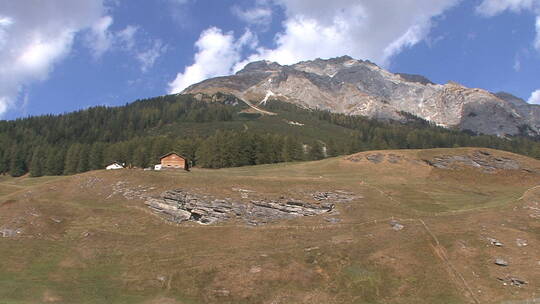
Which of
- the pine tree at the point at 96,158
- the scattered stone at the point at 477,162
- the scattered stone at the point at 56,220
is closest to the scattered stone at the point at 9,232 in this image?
the scattered stone at the point at 56,220

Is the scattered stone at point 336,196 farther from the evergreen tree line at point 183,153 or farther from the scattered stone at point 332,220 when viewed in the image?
the evergreen tree line at point 183,153

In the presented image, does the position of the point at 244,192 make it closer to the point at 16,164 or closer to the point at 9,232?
the point at 9,232

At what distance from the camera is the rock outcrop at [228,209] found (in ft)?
207

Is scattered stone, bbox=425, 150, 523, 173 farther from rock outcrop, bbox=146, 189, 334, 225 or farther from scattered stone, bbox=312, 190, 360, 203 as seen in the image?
rock outcrop, bbox=146, 189, 334, 225

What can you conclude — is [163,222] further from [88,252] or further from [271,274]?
[271,274]

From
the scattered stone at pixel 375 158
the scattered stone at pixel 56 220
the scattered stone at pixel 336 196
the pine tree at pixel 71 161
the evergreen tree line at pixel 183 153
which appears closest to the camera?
the scattered stone at pixel 56 220

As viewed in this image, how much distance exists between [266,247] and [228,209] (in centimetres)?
1433

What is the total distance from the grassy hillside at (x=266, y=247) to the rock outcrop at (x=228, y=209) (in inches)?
65.7

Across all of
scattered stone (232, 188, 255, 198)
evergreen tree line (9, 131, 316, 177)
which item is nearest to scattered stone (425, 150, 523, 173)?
scattered stone (232, 188, 255, 198)

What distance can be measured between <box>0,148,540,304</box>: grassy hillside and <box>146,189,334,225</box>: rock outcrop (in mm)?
1670

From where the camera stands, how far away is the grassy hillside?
42.0m

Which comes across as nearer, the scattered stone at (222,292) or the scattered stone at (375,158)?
the scattered stone at (222,292)

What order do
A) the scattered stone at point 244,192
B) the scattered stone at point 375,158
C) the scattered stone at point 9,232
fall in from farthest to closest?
the scattered stone at point 375,158 → the scattered stone at point 244,192 → the scattered stone at point 9,232

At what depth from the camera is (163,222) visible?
2438 inches
